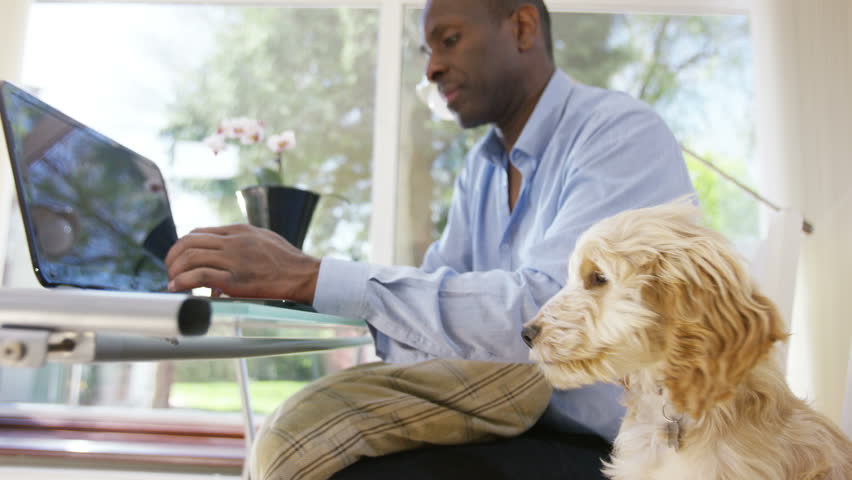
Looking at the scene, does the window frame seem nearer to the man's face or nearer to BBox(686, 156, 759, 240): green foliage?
BBox(686, 156, 759, 240): green foliage

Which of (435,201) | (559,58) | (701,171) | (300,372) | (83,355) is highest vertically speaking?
(559,58)

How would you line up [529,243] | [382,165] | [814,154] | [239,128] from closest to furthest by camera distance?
[529,243] < [239,128] < [814,154] < [382,165]

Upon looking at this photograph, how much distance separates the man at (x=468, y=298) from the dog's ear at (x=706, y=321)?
9.5 inches

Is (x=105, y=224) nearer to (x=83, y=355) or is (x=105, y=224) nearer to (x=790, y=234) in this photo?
(x=83, y=355)

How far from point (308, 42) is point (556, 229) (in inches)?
85.3

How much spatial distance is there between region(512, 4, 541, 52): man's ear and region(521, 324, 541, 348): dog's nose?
0.99 meters

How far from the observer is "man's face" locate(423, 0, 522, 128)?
1.71 m

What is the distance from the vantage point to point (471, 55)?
171 centimetres

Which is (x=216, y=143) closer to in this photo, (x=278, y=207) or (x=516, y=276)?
(x=278, y=207)

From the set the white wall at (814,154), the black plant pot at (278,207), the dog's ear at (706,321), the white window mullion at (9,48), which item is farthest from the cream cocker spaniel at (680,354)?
the white window mullion at (9,48)

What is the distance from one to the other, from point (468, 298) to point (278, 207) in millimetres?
611

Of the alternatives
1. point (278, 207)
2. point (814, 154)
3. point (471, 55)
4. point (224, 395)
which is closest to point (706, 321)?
point (278, 207)

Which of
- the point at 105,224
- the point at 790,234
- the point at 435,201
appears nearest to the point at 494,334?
the point at 105,224

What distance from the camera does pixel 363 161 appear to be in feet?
9.64
